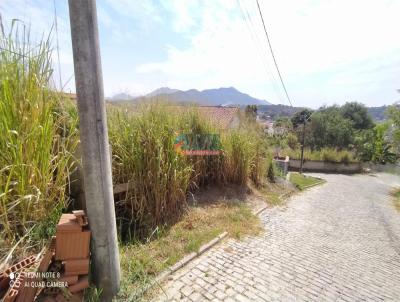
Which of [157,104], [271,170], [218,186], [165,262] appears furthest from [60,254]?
[271,170]

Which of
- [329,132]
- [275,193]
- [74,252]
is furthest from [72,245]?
[329,132]

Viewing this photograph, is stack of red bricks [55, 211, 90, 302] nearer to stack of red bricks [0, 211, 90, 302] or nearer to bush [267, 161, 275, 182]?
stack of red bricks [0, 211, 90, 302]

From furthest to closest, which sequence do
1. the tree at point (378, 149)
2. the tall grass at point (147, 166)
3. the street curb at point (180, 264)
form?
1. the tree at point (378, 149)
2. the tall grass at point (147, 166)
3. the street curb at point (180, 264)

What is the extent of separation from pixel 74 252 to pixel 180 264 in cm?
141

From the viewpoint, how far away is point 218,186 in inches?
228

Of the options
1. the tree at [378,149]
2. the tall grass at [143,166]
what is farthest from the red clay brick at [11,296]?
the tree at [378,149]

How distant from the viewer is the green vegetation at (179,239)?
247 centimetres

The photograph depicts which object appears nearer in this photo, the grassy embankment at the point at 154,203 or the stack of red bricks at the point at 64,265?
the stack of red bricks at the point at 64,265

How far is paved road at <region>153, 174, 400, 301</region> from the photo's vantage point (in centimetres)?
260

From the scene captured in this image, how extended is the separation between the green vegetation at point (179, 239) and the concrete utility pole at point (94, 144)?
392 mm

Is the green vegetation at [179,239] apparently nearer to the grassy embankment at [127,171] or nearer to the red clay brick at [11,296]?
the grassy embankment at [127,171]

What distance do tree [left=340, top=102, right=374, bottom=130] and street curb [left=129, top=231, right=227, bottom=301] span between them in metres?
45.7

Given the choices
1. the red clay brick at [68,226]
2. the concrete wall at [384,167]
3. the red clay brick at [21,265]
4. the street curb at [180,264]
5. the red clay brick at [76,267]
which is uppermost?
the red clay brick at [68,226]

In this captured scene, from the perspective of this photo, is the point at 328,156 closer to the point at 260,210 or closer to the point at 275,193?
the point at 275,193
